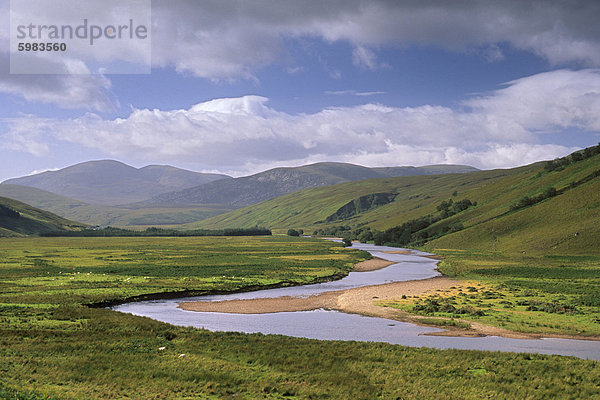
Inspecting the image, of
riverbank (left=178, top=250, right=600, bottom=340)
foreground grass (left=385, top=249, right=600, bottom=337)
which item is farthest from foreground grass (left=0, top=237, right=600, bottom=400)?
foreground grass (left=385, top=249, right=600, bottom=337)

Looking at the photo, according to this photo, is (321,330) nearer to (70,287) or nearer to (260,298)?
A: (260,298)

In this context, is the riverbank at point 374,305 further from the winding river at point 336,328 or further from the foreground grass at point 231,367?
the foreground grass at point 231,367

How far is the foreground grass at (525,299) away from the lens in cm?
5197

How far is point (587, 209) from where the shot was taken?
15750cm

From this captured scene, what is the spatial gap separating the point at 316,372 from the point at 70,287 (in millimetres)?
55712

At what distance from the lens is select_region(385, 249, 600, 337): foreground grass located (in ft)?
171

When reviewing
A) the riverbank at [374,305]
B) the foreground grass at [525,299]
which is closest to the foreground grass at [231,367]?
the riverbank at [374,305]

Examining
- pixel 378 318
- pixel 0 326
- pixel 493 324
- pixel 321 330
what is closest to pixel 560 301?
pixel 493 324

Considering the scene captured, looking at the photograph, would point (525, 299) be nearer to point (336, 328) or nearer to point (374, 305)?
point (374, 305)

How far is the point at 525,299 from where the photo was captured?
68.4m

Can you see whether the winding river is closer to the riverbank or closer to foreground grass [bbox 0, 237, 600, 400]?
the riverbank

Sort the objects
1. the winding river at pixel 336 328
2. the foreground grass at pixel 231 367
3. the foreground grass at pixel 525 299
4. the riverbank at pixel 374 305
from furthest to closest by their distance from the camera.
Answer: the foreground grass at pixel 525 299
the riverbank at pixel 374 305
the winding river at pixel 336 328
the foreground grass at pixel 231 367

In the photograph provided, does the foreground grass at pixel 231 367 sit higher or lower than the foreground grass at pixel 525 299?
higher

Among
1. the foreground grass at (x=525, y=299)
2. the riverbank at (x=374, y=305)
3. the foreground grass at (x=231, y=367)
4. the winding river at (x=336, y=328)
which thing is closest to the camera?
the foreground grass at (x=231, y=367)
